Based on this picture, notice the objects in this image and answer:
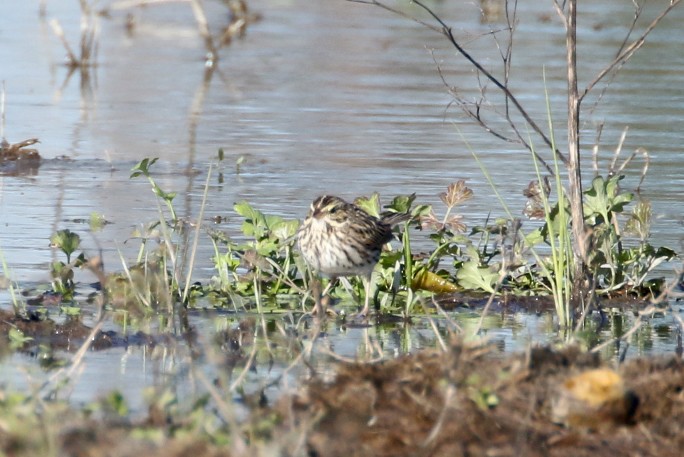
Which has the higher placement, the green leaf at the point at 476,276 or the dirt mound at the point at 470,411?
the green leaf at the point at 476,276

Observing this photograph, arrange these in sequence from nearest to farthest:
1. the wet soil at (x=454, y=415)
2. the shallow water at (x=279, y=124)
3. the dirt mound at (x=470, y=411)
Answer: the wet soil at (x=454, y=415) < the dirt mound at (x=470, y=411) < the shallow water at (x=279, y=124)

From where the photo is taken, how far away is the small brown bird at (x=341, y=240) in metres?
Result: 8.07

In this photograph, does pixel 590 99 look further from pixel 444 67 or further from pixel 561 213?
pixel 561 213

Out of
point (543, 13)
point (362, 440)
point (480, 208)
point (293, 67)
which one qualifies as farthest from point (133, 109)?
point (543, 13)

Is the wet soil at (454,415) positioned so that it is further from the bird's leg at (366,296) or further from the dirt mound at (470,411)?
the bird's leg at (366,296)

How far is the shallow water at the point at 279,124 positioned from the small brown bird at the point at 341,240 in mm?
479

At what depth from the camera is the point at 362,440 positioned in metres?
5.38

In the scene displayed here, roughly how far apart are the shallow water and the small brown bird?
479 mm

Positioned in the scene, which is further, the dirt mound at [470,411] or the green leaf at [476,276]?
the green leaf at [476,276]

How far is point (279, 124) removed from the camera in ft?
52.5

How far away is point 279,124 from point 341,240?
26.5ft

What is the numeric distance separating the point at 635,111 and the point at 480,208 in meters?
6.57

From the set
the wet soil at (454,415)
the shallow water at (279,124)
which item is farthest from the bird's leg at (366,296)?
the wet soil at (454,415)

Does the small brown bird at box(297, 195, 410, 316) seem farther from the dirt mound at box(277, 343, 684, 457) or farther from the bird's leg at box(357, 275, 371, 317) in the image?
the dirt mound at box(277, 343, 684, 457)
